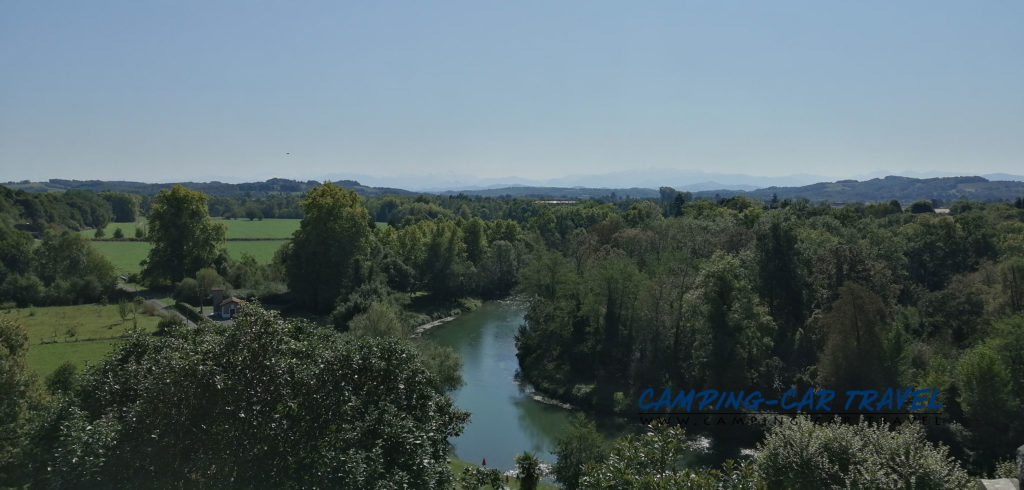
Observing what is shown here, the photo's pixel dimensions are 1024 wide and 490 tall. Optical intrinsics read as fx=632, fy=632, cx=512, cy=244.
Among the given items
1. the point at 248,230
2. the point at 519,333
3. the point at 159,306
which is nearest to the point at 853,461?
the point at 519,333

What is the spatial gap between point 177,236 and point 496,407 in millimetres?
33139

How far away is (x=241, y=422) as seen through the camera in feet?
39.3

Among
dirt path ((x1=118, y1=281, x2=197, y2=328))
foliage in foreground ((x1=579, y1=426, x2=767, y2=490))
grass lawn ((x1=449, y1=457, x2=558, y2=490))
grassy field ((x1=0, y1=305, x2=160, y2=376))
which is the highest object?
foliage in foreground ((x1=579, y1=426, x2=767, y2=490))

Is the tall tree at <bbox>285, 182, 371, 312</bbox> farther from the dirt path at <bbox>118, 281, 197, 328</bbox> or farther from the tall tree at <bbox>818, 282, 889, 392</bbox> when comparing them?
the tall tree at <bbox>818, 282, 889, 392</bbox>

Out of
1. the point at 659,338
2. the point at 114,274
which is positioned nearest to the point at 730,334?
the point at 659,338

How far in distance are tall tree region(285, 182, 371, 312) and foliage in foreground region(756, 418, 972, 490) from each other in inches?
1419

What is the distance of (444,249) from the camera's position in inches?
2237

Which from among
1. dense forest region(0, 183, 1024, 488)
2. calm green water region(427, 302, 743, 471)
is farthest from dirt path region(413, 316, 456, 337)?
dense forest region(0, 183, 1024, 488)

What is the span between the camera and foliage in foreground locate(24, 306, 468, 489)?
11109 mm

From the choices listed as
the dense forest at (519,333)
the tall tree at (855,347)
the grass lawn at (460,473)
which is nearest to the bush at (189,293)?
the dense forest at (519,333)

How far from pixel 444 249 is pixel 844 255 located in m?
33.8

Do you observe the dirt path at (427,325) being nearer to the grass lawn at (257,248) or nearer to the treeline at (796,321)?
the treeline at (796,321)

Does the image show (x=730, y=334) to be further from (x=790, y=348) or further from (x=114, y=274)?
(x=114, y=274)

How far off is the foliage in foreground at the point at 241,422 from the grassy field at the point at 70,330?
19.3m
